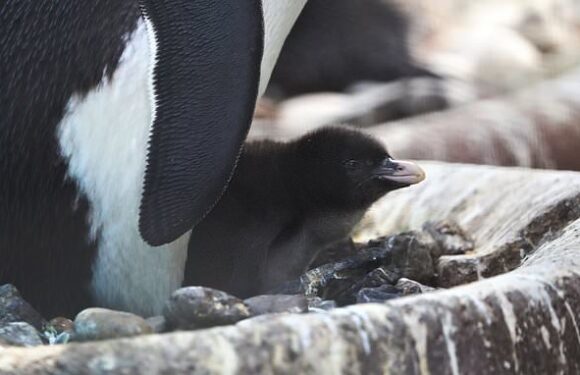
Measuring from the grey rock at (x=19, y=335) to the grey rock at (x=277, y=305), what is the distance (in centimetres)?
33

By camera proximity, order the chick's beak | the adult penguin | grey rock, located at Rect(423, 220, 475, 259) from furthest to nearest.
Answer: grey rock, located at Rect(423, 220, 475, 259) → the chick's beak → the adult penguin

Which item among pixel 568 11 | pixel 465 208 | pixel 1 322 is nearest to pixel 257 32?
pixel 1 322

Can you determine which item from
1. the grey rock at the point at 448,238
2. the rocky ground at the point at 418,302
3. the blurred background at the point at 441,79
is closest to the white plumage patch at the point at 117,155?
the rocky ground at the point at 418,302

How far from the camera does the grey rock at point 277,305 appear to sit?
1.92 meters

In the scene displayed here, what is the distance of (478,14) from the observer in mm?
10570

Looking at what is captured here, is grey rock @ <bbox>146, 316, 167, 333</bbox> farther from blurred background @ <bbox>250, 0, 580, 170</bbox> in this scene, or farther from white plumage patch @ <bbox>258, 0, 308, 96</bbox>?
blurred background @ <bbox>250, 0, 580, 170</bbox>

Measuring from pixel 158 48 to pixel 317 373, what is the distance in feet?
2.31

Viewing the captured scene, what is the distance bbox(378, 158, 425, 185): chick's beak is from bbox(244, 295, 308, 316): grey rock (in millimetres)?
580

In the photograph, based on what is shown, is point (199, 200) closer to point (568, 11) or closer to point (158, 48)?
point (158, 48)

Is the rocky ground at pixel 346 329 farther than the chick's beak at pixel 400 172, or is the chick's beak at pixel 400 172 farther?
the chick's beak at pixel 400 172

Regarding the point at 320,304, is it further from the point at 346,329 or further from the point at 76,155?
the point at 76,155

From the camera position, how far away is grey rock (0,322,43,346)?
74.9 inches

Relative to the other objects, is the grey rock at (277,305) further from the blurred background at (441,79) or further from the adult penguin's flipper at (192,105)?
the blurred background at (441,79)

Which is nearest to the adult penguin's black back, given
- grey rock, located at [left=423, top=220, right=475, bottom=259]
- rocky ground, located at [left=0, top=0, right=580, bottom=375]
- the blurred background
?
rocky ground, located at [left=0, top=0, right=580, bottom=375]
